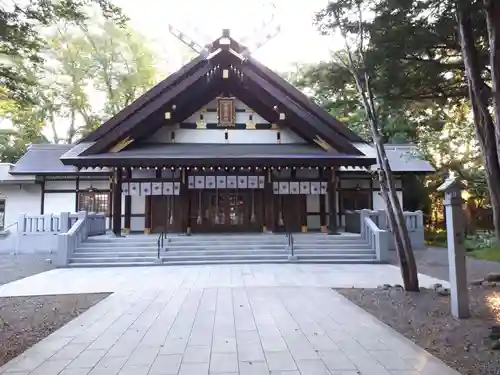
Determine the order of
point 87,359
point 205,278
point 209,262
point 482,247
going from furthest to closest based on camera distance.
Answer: point 482,247 < point 209,262 < point 205,278 < point 87,359

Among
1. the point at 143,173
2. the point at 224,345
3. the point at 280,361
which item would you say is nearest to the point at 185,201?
the point at 143,173

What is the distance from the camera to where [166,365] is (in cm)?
387

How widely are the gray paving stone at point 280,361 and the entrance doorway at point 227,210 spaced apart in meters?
12.3

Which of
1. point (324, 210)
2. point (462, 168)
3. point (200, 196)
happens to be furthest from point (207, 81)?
point (462, 168)

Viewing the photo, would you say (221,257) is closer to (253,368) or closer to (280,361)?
(280,361)

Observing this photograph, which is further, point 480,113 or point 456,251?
point 456,251

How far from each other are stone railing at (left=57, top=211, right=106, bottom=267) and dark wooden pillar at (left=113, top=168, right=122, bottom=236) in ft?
3.07

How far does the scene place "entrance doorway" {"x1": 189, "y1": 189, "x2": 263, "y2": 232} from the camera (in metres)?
16.6

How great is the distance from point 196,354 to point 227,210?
12642mm

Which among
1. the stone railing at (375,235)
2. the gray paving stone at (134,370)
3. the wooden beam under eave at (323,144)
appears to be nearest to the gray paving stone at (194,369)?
the gray paving stone at (134,370)

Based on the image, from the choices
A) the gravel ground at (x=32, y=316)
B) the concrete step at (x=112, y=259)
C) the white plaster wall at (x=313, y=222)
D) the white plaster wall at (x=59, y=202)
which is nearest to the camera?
the gravel ground at (x=32, y=316)

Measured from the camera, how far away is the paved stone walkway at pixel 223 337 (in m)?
3.84

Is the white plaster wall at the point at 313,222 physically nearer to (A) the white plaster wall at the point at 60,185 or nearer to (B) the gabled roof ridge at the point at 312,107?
(B) the gabled roof ridge at the point at 312,107

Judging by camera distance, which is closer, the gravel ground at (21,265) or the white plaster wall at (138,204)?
the gravel ground at (21,265)
